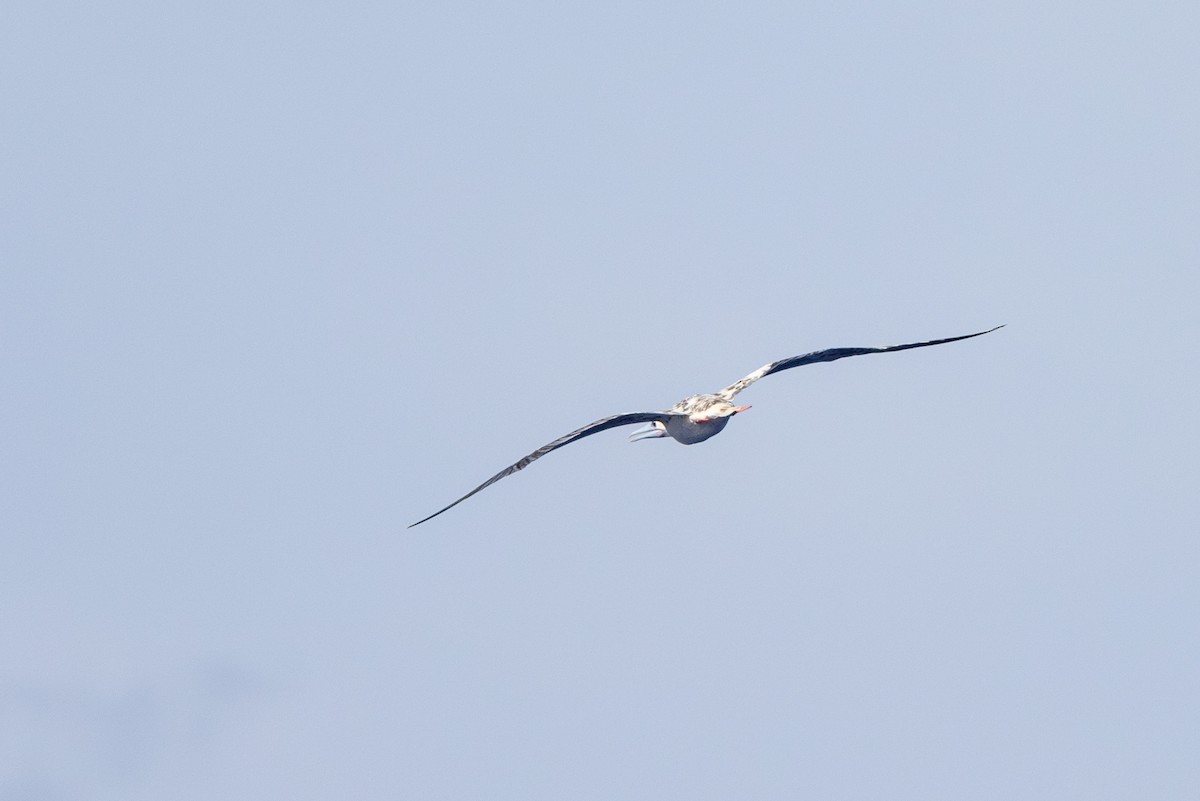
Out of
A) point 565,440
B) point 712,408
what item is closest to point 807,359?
point 712,408

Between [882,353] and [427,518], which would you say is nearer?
[427,518]

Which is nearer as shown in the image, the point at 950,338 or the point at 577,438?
the point at 577,438

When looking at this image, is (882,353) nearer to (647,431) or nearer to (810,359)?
(810,359)

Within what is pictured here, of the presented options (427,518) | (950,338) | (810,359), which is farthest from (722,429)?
(427,518)

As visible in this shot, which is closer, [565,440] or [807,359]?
[565,440]

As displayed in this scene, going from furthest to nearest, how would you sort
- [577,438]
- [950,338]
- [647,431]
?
[647,431] → [950,338] → [577,438]

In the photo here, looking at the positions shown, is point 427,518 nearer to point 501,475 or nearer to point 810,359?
point 501,475

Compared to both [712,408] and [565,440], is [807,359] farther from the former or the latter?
[565,440]

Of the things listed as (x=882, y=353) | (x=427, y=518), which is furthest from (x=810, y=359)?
(x=427, y=518)

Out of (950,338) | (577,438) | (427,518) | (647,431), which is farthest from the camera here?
(647,431)
